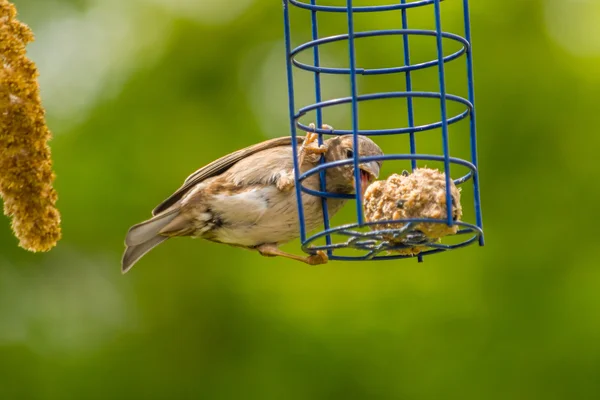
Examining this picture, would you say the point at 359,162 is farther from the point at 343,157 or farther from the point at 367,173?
the point at 343,157

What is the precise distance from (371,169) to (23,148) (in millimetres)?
1972

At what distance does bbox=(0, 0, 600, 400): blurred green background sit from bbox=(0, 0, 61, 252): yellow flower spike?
4.73 m

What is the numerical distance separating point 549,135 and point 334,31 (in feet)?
6.71

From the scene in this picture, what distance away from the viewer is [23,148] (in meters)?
4.49

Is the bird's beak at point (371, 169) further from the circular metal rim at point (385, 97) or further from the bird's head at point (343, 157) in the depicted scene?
the circular metal rim at point (385, 97)

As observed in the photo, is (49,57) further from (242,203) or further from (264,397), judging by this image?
(242,203)

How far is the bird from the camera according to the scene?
240 inches

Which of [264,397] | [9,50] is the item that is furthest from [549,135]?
[9,50]

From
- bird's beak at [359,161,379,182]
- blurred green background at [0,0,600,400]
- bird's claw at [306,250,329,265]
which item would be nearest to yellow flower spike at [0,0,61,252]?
bird's beak at [359,161,379,182]

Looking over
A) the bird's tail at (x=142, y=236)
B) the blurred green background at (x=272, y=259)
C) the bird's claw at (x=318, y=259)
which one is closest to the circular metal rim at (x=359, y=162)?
the bird's claw at (x=318, y=259)

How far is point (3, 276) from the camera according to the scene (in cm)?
1020

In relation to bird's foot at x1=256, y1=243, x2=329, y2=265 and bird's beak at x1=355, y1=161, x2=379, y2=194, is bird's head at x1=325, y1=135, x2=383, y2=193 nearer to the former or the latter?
bird's beak at x1=355, y1=161, x2=379, y2=194

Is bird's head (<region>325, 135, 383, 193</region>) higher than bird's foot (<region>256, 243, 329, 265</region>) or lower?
higher

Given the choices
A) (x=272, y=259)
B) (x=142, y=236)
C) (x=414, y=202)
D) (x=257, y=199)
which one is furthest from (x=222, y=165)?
(x=272, y=259)
